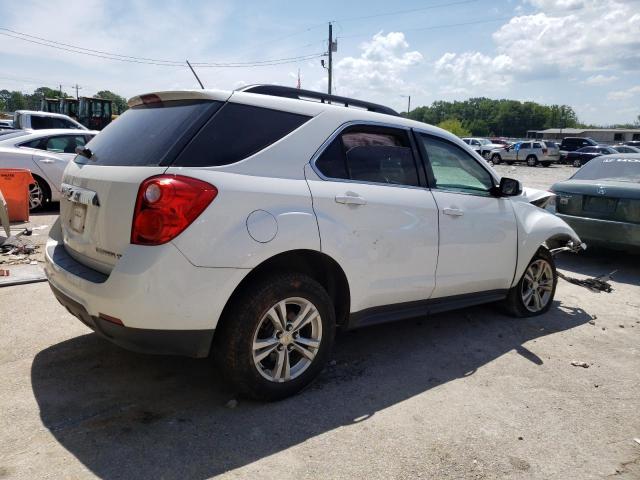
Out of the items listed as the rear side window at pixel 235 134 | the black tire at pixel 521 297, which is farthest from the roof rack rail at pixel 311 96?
the black tire at pixel 521 297

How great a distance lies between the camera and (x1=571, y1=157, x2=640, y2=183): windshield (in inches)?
299

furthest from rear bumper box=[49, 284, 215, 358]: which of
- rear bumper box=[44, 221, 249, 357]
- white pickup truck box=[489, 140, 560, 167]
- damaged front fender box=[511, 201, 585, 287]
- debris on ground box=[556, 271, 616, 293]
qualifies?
white pickup truck box=[489, 140, 560, 167]

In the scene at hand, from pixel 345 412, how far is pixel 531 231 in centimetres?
269

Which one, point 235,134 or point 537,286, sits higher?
point 235,134

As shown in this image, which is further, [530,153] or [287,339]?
[530,153]

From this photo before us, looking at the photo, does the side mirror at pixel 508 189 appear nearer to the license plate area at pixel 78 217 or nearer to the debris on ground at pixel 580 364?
the debris on ground at pixel 580 364

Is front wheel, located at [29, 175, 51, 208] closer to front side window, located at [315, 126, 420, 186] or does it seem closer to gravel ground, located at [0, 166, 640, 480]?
gravel ground, located at [0, 166, 640, 480]

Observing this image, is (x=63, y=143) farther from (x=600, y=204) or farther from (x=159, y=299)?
(x=600, y=204)

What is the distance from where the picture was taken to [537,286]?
5270 millimetres

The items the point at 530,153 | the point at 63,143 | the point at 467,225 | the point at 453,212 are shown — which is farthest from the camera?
the point at 530,153

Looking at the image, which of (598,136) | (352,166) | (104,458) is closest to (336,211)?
(352,166)

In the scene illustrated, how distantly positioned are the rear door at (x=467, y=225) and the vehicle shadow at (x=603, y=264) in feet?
10.7

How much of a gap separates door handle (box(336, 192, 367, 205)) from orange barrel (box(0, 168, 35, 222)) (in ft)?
22.6

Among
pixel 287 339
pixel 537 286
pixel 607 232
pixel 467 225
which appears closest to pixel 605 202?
pixel 607 232
